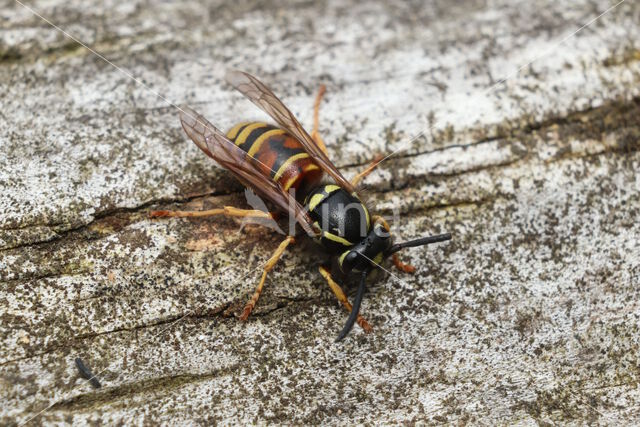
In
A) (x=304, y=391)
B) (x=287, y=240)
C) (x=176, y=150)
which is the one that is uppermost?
(x=176, y=150)

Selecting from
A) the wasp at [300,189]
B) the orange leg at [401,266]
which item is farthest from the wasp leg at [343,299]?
the orange leg at [401,266]

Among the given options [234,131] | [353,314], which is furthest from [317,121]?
[353,314]

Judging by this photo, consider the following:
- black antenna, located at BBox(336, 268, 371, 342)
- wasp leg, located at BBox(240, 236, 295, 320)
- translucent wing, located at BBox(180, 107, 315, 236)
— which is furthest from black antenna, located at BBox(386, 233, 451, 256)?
wasp leg, located at BBox(240, 236, 295, 320)

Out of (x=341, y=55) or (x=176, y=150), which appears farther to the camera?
(x=341, y=55)

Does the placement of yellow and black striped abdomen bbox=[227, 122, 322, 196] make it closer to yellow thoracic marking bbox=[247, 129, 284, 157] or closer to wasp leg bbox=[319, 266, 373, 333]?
yellow thoracic marking bbox=[247, 129, 284, 157]

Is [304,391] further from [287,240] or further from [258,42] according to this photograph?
[258,42]

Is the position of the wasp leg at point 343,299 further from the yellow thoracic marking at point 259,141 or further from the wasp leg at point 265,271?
the yellow thoracic marking at point 259,141

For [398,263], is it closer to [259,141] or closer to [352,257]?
[352,257]

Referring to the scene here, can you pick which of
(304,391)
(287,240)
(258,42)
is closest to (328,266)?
(287,240)
